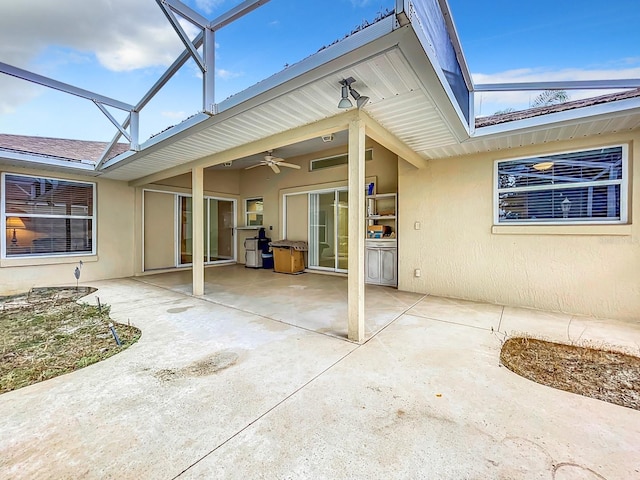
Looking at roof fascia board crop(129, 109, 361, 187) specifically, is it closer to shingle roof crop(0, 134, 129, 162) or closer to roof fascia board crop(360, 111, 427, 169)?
roof fascia board crop(360, 111, 427, 169)

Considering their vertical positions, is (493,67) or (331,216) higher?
(493,67)

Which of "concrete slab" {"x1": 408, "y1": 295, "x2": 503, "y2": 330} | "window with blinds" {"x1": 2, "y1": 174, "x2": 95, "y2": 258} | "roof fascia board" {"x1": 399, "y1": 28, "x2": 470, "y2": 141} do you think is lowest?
"concrete slab" {"x1": 408, "y1": 295, "x2": 503, "y2": 330}

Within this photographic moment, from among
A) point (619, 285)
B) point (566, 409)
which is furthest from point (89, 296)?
point (619, 285)

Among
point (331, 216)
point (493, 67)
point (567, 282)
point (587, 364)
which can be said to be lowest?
point (587, 364)

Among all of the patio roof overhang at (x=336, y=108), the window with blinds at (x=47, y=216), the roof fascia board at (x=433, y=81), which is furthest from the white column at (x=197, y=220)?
the roof fascia board at (x=433, y=81)

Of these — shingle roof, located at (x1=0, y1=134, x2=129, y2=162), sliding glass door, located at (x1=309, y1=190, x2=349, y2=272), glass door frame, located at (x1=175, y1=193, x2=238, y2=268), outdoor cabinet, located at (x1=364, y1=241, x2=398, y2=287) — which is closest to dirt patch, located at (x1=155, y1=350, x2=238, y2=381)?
outdoor cabinet, located at (x1=364, y1=241, x2=398, y2=287)

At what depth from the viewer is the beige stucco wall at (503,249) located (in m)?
3.90

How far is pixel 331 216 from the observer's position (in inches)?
308

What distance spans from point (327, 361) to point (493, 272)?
12.3 feet

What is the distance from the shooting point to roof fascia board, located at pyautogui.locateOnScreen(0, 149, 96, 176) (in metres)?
5.19

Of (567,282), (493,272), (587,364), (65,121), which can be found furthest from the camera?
(65,121)

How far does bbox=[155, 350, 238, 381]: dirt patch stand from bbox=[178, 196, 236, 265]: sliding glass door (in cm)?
689

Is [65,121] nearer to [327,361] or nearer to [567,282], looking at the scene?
[327,361]

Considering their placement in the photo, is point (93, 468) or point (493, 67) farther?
point (493, 67)
